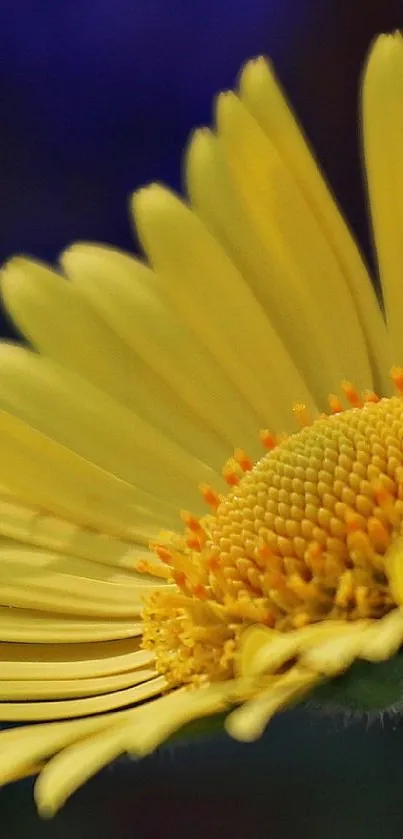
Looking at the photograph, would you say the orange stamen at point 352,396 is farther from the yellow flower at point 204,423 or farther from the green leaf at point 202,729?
the green leaf at point 202,729

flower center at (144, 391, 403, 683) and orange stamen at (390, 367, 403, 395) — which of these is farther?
orange stamen at (390, 367, 403, 395)

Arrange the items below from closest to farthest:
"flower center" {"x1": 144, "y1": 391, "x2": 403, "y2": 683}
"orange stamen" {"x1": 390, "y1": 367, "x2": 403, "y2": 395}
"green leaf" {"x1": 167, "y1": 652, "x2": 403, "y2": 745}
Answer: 1. "green leaf" {"x1": 167, "y1": 652, "x2": 403, "y2": 745}
2. "flower center" {"x1": 144, "y1": 391, "x2": 403, "y2": 683}
3. "orange stamen" {"x1": 390, "y1": 367, "x2": 403, "y2": 395}

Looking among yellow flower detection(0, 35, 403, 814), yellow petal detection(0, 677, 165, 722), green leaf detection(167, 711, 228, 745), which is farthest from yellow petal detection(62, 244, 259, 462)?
green leaf detection(167, 711, 228, 745)

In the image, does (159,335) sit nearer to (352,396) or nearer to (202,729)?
(352,396)

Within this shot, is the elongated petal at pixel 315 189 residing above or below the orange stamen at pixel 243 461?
above

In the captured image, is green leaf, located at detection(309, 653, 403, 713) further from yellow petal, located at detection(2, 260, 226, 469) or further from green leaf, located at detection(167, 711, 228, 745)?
yellow petal, located at detection(2, 260, 226, 469)

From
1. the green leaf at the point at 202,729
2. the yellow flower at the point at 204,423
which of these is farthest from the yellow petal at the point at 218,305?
the green leaf at the point at 202,729

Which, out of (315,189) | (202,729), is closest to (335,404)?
(315,189)

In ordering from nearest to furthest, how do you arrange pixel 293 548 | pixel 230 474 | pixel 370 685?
pixel 370 685
pixel 293 548
pixel 230 474

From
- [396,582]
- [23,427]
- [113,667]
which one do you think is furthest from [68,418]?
[396,582]
